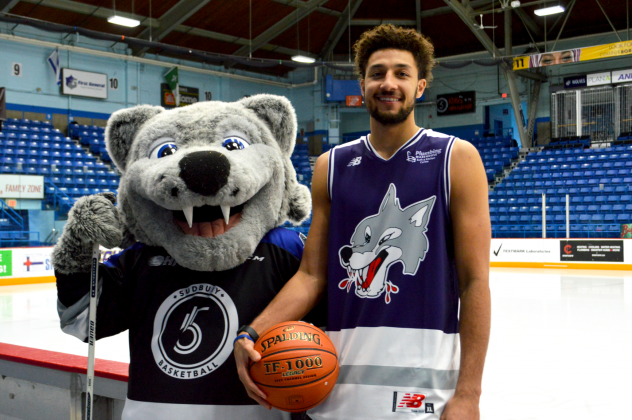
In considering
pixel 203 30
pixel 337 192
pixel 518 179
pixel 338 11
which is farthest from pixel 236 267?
pixel 338 11

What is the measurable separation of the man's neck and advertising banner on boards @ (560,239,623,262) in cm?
1204

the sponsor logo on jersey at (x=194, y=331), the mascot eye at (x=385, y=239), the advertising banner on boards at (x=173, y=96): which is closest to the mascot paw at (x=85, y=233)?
the sponsor logo on jersey at (x=194, y=331)

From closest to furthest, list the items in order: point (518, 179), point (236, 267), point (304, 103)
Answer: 1. point (236, 267)
2. point (518, 179)
3. point (304, 103)

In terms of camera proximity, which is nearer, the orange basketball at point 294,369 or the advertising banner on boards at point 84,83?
the orange basketball at point 294,369

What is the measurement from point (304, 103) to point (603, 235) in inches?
512

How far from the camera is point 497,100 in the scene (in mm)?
21578

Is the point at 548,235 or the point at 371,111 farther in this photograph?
the point at 548,235

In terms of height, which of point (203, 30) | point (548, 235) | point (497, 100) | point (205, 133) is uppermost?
point (203, 30)

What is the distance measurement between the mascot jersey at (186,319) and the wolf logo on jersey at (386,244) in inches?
12.7

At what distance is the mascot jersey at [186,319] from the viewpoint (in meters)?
1.80

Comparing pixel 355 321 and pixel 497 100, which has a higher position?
pixel 497 100

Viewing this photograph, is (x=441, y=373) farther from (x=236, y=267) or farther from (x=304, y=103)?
(x=304, y=103)

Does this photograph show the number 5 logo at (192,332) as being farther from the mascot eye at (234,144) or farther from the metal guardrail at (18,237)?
the metal guardrail at (18,237)

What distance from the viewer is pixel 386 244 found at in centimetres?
165
